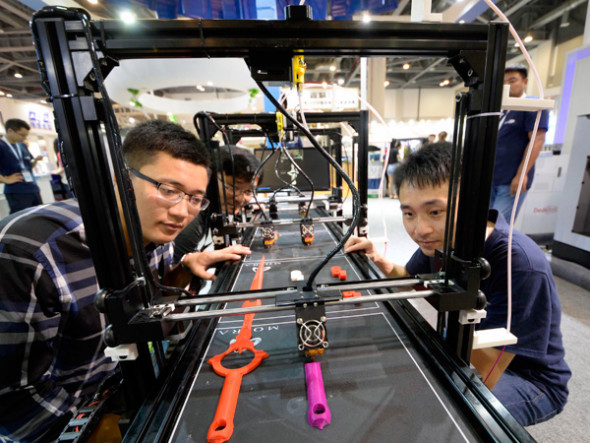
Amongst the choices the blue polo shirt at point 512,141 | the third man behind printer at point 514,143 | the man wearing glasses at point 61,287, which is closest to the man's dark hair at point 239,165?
the man wearing glasses at point 61,287

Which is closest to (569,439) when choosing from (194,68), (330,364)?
(330,364)

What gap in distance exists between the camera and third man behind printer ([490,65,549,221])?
1.83 m

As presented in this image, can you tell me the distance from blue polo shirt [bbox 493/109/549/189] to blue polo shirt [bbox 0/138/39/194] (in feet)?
17.0

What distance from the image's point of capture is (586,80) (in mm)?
2205

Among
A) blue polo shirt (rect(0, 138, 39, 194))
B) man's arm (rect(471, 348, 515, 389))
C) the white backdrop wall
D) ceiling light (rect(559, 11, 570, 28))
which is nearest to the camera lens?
man's arm (rect(471, 348, 515, 389))

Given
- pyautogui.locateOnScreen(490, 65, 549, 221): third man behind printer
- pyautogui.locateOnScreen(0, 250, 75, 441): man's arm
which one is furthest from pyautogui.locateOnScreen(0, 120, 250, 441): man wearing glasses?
pyautogui.locateOnScreen(490, 65, 549, 221): third man behind printer

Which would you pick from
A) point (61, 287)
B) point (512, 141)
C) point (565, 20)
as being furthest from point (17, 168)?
point (565, 20)

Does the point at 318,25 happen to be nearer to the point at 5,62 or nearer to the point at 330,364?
the point at 330,364

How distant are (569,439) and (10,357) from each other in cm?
186

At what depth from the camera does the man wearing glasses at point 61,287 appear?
61 cm

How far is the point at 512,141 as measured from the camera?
2.01 m

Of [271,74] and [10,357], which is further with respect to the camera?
[10,357]

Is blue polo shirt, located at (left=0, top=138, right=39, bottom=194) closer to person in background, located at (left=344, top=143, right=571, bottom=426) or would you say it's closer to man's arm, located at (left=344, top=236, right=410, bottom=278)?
man's arm, located at (left=344, top=236, right=410, bottom=278)

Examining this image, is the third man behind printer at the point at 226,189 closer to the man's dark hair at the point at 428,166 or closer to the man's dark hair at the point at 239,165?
the man's dark hair at the point at 239,165
